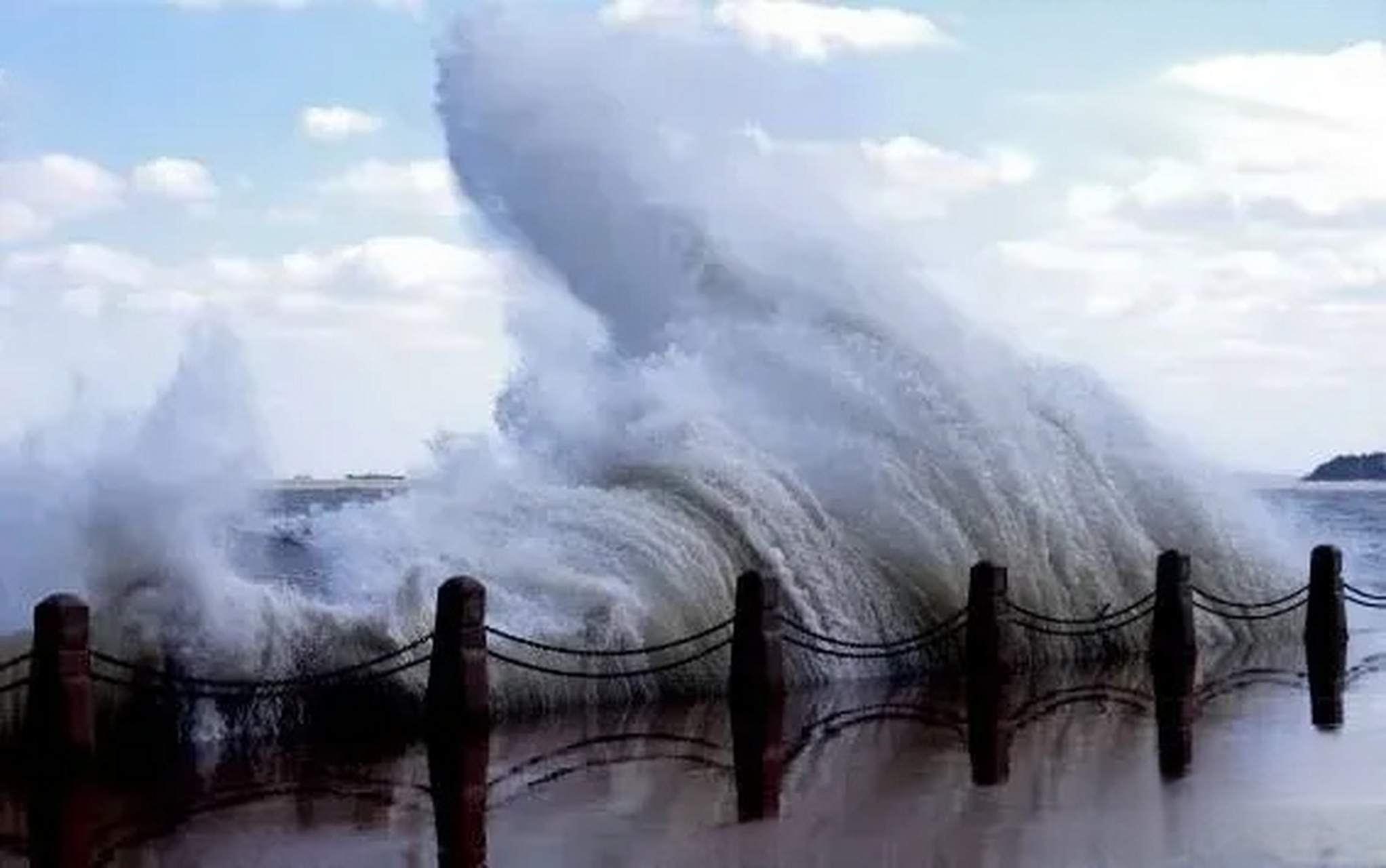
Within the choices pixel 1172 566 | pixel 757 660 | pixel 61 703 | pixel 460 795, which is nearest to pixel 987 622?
pixel 1172 566

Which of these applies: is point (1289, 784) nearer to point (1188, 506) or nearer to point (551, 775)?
point (551, 775)

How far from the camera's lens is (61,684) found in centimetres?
Result: 1212

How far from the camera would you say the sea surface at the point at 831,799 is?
977cm

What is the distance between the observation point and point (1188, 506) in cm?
2367

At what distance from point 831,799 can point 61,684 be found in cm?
409

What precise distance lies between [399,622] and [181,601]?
160cm

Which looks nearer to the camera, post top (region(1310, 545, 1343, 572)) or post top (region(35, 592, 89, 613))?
post top (region(35, 592, 89, 613))

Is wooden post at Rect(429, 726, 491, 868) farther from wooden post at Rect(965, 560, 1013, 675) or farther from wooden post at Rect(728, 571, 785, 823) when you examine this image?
wooden post at Rect(965, 560, 1013, 675)

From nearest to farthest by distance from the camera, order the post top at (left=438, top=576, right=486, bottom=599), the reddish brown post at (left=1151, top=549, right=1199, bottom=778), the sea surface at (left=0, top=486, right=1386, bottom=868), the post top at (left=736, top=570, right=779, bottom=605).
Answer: the sea surface at (left=0, top=486, right=1386, bottom=868)
the post top at (left=438, top=576, right=486, bottom=599)
the post top at (left=736, top=570, right=779, bottom=605)
the reddish brown post at (left=1151, top=549, right=1199, bottom=778)

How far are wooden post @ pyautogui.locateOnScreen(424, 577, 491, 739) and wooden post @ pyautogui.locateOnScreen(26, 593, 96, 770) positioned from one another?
217 centimetres

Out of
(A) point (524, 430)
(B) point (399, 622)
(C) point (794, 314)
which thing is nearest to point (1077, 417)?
(C) point (794, 314)

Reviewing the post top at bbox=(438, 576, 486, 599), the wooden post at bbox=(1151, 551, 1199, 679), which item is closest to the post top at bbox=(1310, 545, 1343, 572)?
the wooden post at bbox=(1151, 551, 1199, 679)

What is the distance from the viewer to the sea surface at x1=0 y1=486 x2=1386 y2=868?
32.0 feet

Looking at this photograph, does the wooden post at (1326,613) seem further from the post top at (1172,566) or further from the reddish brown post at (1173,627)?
the post top at (1172,566)
